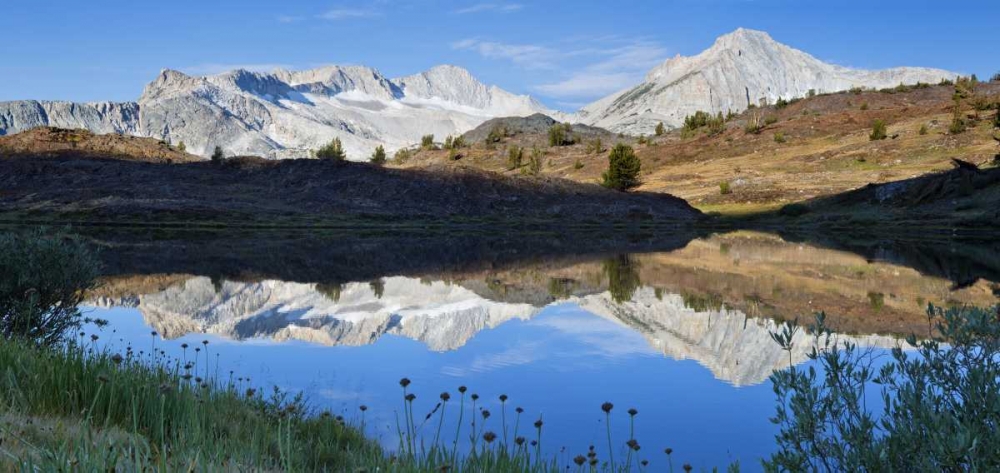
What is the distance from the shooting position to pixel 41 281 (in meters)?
14.1

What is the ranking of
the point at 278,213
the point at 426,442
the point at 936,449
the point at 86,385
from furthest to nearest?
the point at 278,213
the point at 426,442
the point at 86,385
the point at 936,449

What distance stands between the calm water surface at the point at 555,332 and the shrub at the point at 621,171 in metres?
67.0

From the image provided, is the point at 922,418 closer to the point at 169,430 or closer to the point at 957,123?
the point at 169,430

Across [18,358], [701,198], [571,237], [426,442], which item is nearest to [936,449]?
[426,442]

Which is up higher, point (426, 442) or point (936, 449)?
point (936, 449)

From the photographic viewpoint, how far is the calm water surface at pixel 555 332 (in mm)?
11906

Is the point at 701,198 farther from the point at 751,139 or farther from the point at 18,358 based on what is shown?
the point at 18,358

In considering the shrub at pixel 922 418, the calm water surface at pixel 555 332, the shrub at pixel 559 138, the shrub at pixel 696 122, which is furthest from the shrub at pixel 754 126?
the shrub at pixel 922 418

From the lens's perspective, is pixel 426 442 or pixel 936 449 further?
pixel 426 442

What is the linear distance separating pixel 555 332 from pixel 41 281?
1215 cm

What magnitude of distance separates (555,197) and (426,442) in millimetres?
82018

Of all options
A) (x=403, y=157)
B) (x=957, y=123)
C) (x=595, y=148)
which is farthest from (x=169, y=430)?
(x=403, y=157)

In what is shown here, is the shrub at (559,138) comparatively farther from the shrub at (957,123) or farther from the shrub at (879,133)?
the shrub at (957,123)

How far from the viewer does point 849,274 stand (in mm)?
33375
